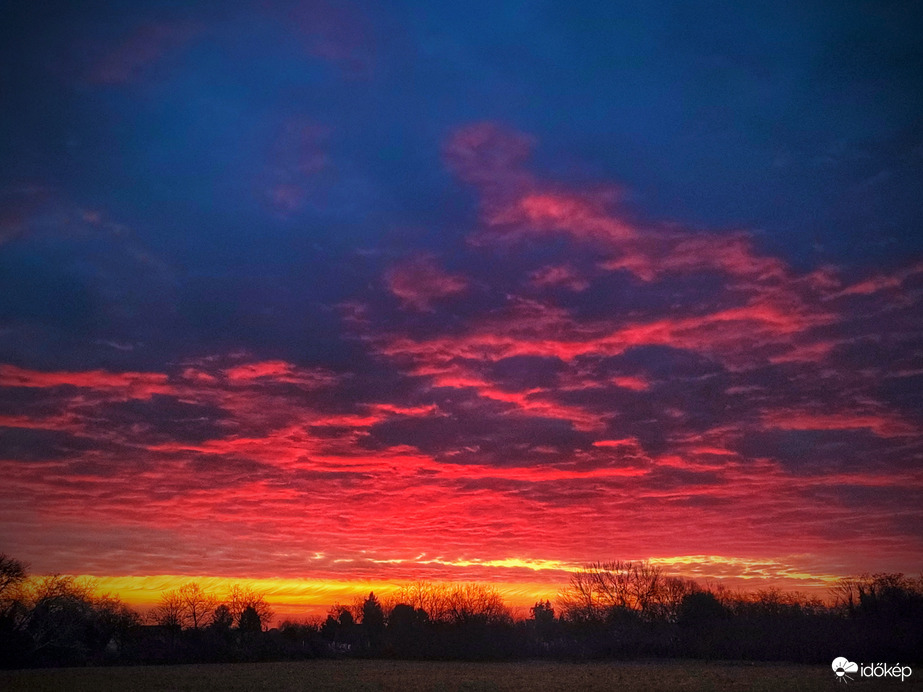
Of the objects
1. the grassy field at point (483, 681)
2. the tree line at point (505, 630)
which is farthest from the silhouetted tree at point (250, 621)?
the grassy field at point (483, 681)

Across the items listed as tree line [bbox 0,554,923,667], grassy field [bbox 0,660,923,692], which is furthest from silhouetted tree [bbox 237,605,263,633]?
grassy field [bbox 0,660,923,692]

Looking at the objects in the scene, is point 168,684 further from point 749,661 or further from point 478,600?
point 478,600

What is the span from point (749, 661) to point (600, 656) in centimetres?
1943

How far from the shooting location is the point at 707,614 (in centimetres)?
9706

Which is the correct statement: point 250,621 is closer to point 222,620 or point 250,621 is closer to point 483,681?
point 222,620

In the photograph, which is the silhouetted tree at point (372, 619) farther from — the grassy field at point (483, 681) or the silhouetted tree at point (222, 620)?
the grassy field at point (483, 681)

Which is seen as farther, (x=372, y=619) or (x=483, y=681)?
(x=372, y=619)

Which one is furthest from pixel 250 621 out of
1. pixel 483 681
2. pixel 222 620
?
pixel 483 681

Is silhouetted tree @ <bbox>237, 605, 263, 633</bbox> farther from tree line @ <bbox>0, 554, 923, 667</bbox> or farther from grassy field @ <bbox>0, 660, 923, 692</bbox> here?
grassy field @ <bbox>0, 660, 923, 692</bbox>

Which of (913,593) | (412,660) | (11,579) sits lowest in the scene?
(412,660)

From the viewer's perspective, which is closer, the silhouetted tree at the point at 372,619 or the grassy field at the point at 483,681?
the grassy field at the point at 483,681

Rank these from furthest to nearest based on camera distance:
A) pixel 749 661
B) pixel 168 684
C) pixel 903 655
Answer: pixel 749 661 → pixel 903 655 → pixel 168 684

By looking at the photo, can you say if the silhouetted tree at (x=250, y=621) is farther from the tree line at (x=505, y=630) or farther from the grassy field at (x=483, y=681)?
the grassy field at (x=483, y=681)

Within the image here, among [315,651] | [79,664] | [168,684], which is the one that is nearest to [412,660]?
[315,651]
